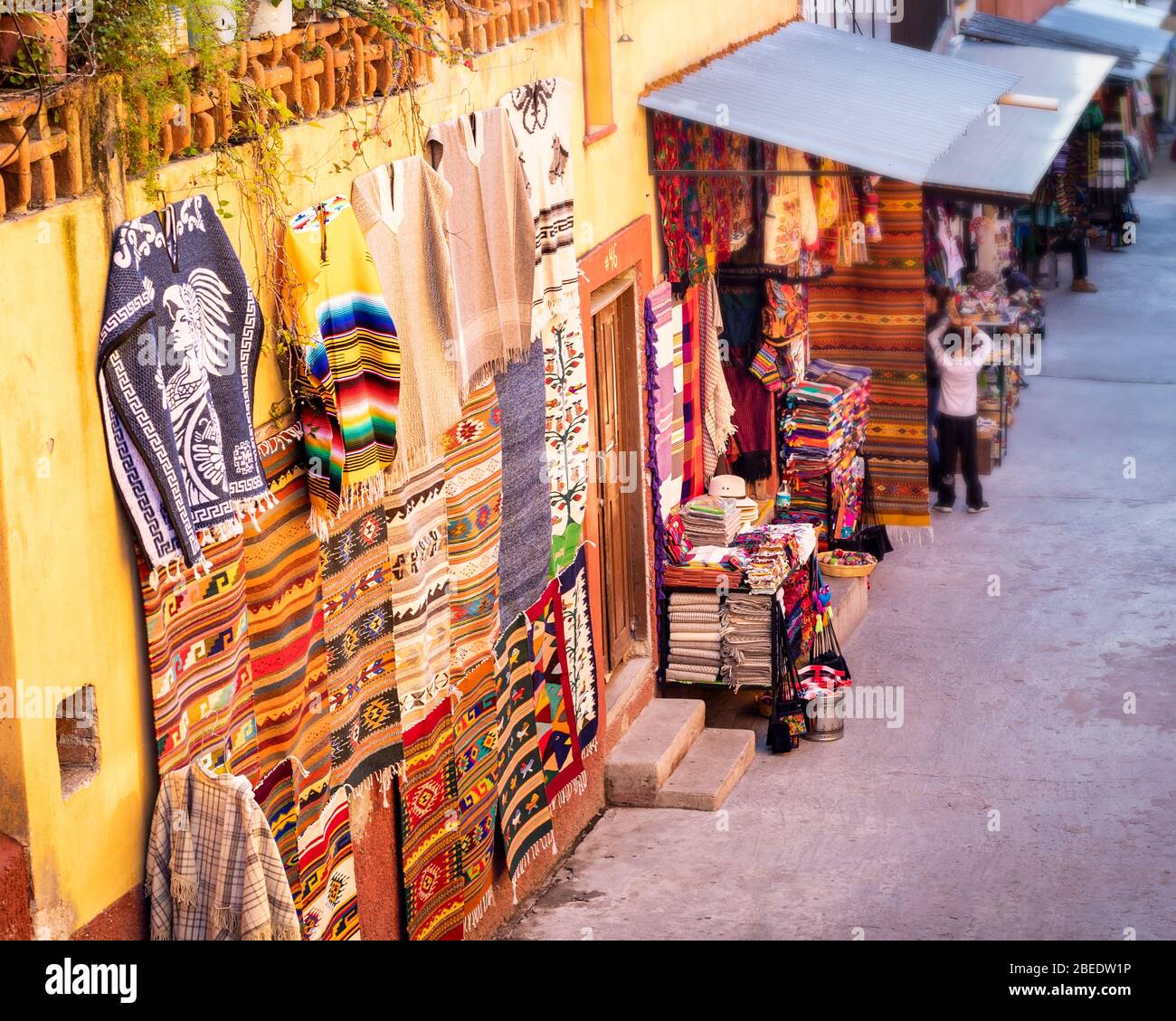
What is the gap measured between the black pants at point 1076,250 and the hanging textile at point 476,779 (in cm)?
1454

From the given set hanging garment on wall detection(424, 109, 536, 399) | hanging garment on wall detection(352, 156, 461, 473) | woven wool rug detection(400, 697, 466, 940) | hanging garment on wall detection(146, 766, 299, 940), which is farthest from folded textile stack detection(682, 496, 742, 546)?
hanging garment on wall detection(146, 766, 299, 940)

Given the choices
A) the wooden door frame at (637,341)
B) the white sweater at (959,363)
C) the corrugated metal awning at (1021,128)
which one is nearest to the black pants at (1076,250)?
the corrugated metal awning at (1021,128)

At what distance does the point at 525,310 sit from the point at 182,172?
2.61m

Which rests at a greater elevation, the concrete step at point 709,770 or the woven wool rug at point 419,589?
the woven wool rug at point 419,589

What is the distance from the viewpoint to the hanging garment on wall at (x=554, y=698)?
25.8 ft

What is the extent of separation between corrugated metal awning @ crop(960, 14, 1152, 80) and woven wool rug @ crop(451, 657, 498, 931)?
491 inches

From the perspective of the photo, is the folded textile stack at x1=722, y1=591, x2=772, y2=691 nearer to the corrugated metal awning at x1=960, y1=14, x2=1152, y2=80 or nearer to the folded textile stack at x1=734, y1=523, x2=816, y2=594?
the folded textile stack at x1=734, y1=523, x2=816, y2=594

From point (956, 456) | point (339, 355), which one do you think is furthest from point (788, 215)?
point (339, 355)

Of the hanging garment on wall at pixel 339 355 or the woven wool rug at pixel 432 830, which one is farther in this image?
the woven wool rug at pixel 432 830

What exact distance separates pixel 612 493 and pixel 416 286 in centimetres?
321

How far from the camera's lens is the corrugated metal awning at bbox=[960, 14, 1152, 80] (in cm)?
1883

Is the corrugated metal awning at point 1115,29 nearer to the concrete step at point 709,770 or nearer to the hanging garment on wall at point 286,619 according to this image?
the concrete step at point 709,770

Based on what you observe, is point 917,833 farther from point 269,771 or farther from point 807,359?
point 807,359

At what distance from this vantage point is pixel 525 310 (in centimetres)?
725
